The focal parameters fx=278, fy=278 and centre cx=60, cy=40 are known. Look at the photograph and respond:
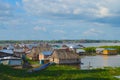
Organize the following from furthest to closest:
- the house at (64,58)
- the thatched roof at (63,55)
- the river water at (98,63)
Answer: the thatched roof at (63,55), the house at (64,58), the river water at (98,63)

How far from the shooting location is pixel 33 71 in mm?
26375

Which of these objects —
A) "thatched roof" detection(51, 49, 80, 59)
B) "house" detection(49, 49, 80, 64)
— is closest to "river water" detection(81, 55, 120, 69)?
"house" detection(49, 49, 80, 64)

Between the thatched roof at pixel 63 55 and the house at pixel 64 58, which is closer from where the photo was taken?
the house at pixel 64 58

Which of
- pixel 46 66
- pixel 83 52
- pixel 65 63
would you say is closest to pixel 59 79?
pixel 46 66

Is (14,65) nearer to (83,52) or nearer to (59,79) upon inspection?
(59,79)

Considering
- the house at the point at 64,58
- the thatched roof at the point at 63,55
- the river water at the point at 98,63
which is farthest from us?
the thatched roof at the point at 63,55

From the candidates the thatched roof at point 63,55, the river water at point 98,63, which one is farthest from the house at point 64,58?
the river water at point 98,63

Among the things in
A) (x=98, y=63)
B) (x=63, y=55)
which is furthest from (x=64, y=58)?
(x=98, y=63)

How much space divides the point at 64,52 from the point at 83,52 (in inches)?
1221

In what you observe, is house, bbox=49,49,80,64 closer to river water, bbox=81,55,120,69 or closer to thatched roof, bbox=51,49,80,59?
thatched roof, bbox=51,49,80,59

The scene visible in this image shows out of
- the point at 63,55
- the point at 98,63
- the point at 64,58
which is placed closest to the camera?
the point at 64,58

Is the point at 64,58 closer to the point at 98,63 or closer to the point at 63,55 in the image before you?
the point at 63,55

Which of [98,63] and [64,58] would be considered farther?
[98,63]

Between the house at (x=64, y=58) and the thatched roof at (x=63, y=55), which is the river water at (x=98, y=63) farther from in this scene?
the thatched roof at (x=63, y=55)
